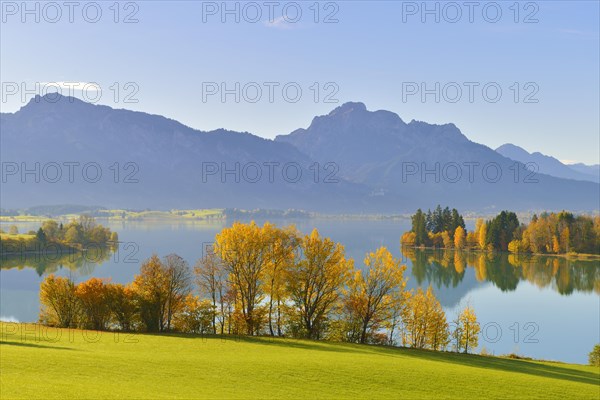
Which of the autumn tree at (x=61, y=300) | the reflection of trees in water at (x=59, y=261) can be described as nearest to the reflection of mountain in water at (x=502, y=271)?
the autumn tree at (x=61, y=300)

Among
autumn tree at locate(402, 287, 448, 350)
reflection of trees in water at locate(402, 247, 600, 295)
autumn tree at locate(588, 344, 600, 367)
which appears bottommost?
autumn tree at locate(588, 344, 600, 367)

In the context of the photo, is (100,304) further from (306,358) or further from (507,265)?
(507,265)

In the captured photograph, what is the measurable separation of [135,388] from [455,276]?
86320 millimetres

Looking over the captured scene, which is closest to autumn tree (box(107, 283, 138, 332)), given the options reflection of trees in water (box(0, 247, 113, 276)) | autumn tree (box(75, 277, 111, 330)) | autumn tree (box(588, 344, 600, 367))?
autumn tree (box(75, 277, 111, 330))

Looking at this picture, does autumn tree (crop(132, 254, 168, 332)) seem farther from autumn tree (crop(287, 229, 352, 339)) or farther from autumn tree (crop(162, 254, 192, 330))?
autumn tree (crop(287, 229, 352, 339))

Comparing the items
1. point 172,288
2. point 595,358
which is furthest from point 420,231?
point 172,288

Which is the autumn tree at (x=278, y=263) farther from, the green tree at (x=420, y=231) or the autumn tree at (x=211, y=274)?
the green tree at (x=420, y=231)

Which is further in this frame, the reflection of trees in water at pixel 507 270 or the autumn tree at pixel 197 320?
the reflection of trees in water at pixel 507 270

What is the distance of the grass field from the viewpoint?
891 inches

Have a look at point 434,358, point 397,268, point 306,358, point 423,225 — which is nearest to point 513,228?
point 423,225

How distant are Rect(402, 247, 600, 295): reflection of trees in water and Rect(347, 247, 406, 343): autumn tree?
4501cm

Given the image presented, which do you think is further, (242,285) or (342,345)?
(242,285)

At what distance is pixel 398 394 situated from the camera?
84.0 ft

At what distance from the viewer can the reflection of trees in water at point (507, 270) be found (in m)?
93.5
